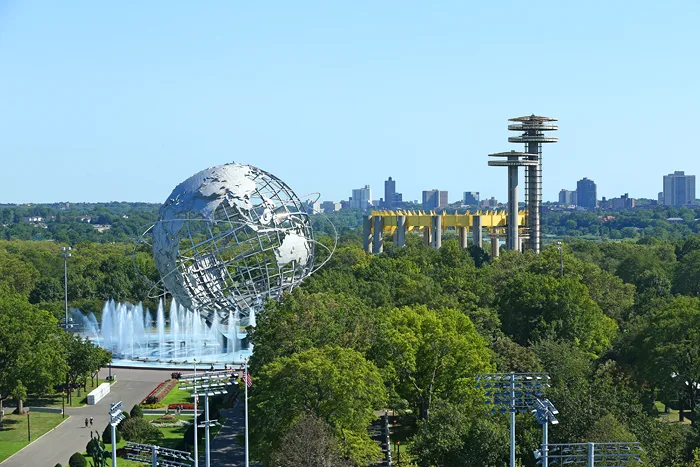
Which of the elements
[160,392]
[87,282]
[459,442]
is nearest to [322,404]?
[459,442]

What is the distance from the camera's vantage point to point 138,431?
142 ft

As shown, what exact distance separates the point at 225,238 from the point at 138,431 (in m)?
20.3

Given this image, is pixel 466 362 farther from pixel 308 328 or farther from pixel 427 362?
pixel 308 328

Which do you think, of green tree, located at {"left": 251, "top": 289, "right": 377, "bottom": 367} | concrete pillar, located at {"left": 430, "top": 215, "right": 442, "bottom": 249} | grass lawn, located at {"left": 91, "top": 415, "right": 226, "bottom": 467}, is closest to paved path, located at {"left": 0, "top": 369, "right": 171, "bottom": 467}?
grass lawn, located at {"left": 91, "top": 415, "right": 226, "bottom": 467}

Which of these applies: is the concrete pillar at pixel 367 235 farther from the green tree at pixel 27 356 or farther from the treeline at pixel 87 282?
the green tree at pixel 27 356

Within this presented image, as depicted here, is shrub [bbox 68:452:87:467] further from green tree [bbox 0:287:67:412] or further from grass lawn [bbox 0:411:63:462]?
green tree [bbox 0:287:67:412]

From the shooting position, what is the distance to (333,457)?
3450 centimetres

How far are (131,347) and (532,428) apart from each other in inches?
1443

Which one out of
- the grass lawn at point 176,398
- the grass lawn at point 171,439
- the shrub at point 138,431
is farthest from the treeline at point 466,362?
the grass lawn at point 176,398

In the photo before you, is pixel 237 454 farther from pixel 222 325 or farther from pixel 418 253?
pixel 418 253

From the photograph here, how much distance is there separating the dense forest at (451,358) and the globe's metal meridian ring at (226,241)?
392 centimetres

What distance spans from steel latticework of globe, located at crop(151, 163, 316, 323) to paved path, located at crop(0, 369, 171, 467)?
5.53 m

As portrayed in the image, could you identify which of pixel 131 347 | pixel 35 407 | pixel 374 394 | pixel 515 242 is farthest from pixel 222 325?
pixel 515 242

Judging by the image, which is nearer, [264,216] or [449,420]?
[449,420]
